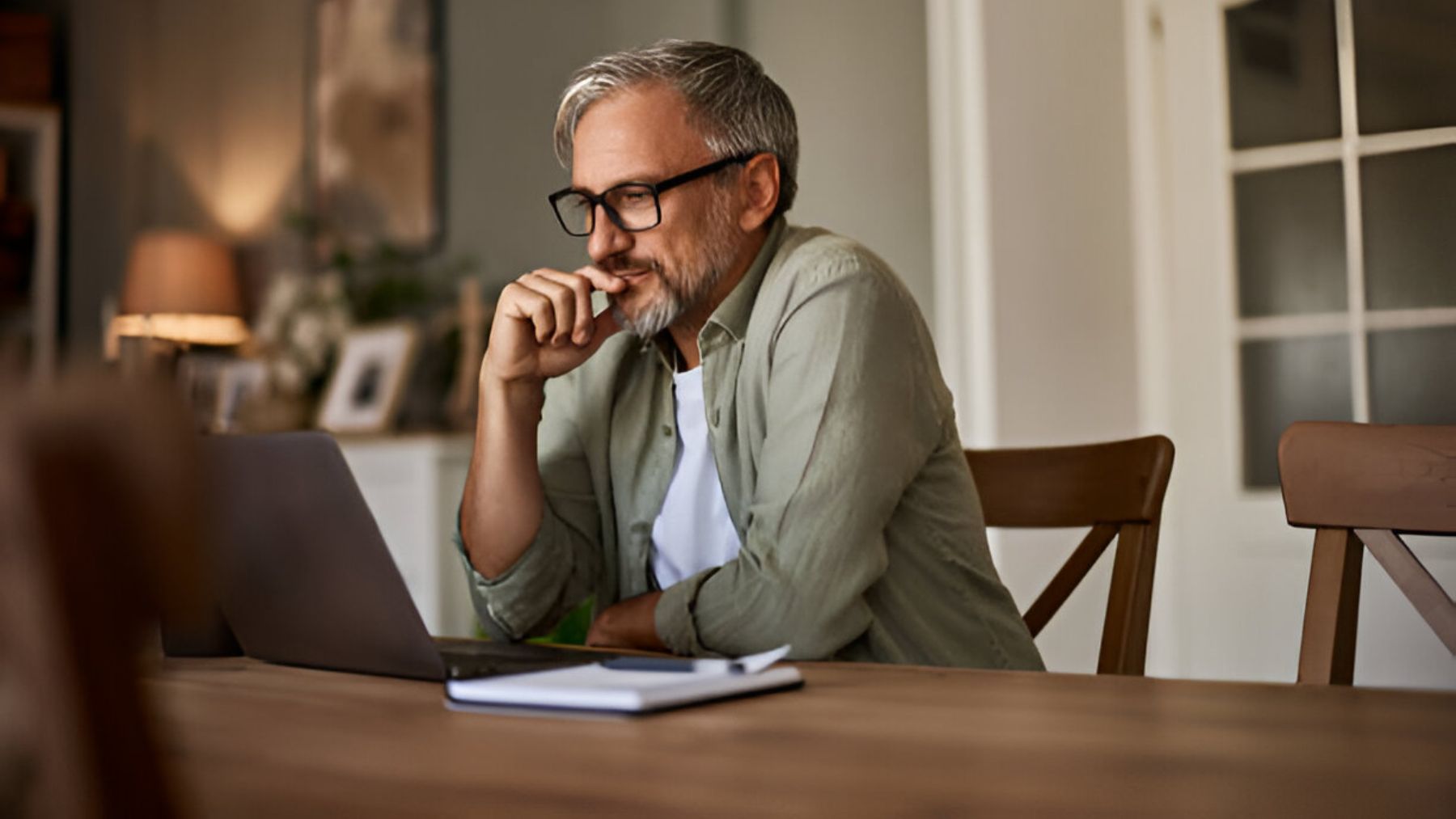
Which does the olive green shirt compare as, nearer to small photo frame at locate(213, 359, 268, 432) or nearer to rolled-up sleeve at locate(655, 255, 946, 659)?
rolled-up sleeve at locate(655, 255, 946, 659)

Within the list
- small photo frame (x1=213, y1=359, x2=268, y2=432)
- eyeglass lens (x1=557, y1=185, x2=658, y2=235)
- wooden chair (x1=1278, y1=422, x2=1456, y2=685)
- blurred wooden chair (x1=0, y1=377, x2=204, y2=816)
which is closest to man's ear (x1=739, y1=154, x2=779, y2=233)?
eyeglass lens (x1=557, y1=185, x2=658, y2=235)

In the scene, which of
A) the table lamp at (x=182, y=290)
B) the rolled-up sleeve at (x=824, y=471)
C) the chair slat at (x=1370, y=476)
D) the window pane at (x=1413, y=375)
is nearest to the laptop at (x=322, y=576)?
the rolled-up sleeve at (x=824, y=471)

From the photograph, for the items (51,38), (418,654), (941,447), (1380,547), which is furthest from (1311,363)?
(51,38)

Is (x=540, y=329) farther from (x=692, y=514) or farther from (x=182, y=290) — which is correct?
(x=182, y=290)

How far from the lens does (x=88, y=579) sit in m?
0.24

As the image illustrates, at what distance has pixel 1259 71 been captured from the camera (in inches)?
108

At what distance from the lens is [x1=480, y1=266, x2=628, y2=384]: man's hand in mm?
1440

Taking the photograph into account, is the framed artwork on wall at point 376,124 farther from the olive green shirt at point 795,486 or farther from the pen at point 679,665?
the pen at point 679,665

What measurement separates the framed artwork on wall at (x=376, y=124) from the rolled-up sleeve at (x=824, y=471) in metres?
3.15

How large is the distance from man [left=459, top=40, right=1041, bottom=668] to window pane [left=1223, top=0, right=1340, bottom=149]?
1516 mm

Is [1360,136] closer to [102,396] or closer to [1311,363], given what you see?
[1311,363]

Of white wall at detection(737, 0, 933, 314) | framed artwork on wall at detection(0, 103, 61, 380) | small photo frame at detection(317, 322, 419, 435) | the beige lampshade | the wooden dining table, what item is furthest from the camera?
framed artwork on wall at detection(0, 103, 61, 380)

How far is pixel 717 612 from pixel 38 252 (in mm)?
5130

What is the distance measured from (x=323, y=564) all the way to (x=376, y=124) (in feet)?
12.5
